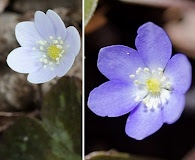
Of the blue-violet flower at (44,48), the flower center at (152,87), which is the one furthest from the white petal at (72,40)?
the flower center at (152,87)

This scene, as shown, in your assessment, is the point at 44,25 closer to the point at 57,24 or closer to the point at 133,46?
the point at 57,24

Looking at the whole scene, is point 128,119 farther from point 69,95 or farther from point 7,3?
point 7,3

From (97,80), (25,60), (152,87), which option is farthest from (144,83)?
(25,60)

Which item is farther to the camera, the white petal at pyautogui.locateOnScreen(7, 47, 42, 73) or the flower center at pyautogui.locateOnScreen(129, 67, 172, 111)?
the white petal at pyautogui.locateOnScreen(7, 47, 42, 73)

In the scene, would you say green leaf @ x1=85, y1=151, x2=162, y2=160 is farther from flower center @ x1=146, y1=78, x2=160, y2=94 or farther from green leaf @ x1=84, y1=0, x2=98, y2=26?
green leaf @ x1=84, y1=0, x2=98, y2=26

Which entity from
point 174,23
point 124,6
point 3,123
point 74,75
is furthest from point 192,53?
point 3,123

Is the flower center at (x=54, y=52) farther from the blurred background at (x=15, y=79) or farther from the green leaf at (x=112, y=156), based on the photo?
the green leaf at (x=112, y=156)

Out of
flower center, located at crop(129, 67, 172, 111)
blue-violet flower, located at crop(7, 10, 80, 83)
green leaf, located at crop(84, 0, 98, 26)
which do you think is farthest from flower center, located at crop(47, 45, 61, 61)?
flower center, located at crop(129, 67, 172, 111)
